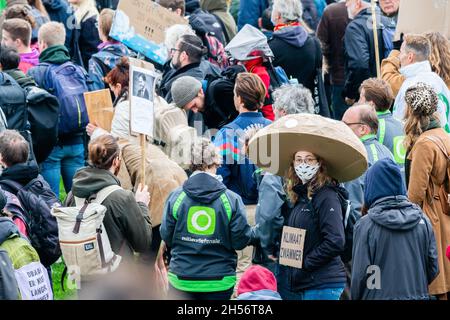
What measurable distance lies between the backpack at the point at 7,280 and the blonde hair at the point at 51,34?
4386mm

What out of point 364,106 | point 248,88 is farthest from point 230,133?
point 364,106

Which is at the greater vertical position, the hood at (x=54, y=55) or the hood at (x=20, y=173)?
the hood at (x=54, y=55)

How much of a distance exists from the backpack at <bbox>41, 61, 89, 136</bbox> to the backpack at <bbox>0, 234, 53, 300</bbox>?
3857 millimetres

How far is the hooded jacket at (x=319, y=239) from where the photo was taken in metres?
7.12

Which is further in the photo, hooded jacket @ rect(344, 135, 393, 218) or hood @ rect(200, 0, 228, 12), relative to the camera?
hood @ rect(200, 0, 228, 12)

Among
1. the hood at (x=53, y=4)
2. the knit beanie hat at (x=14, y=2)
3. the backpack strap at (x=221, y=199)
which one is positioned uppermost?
the knit beanie hat at (x=14, y=2)

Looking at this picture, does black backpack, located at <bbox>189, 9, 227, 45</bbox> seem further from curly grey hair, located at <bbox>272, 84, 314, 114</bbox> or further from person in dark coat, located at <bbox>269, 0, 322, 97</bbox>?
curly grey hair, located at <bbox>272, 84, 314, 114</bbox>

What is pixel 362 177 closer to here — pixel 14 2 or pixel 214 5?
pixel 214 5

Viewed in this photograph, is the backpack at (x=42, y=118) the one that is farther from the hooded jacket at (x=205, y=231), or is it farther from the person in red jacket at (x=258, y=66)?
the hooded jacket at (x=205, y=231)

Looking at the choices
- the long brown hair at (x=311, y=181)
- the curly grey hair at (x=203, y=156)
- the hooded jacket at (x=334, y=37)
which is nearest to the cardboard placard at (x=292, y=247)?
the long brown hair at (x=311, y=181)

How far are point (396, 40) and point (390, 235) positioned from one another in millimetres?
4366

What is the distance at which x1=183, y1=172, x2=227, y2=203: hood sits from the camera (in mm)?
7301

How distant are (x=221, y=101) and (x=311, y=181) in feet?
8.94

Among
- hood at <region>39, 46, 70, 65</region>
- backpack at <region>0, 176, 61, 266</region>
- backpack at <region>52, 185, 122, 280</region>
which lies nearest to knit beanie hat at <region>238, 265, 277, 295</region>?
backpack at <region>52, 185, 122, 280</region>
